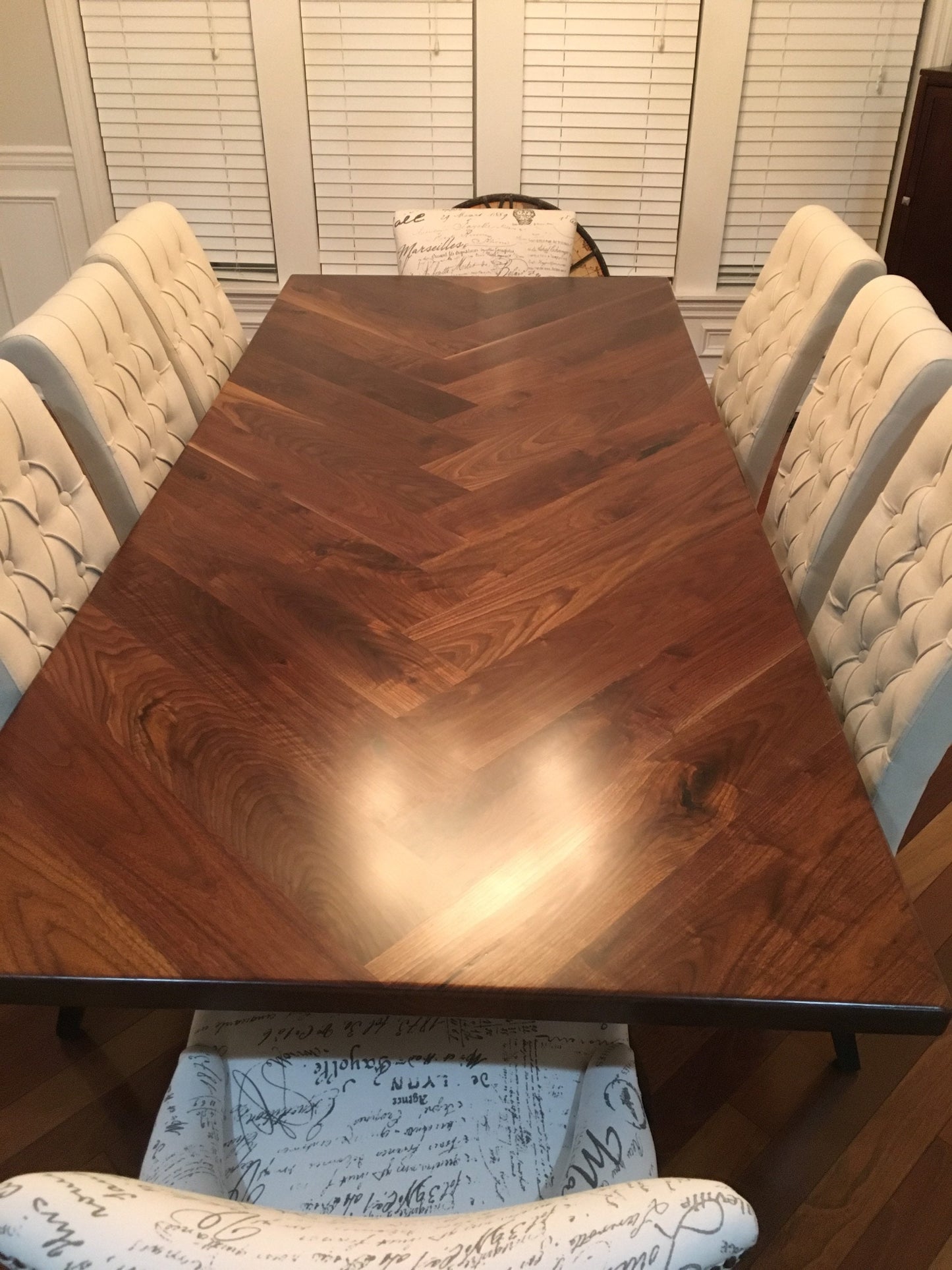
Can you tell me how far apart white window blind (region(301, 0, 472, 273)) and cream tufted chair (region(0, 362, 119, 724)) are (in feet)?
6.79

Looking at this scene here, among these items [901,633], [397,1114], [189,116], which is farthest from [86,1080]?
[189,116]

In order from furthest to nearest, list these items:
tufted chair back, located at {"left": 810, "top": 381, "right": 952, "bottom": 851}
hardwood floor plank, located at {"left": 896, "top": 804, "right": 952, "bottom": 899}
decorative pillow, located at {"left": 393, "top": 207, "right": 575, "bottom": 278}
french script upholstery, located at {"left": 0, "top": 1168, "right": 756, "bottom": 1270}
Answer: decorative pillow, located at {"left": 393, "top": 207, "right": 575, "bottom": 278}, hardwood floor plank, located at {"left": 896, "top": 804, "right": 952, "bottom": 899}, tufted chair back, located at {"left": 810, "top": 381, "right": 952, "bottom": 851}, french script upholstery, located at {"left": 0, "top": 1168, "right": 756, "bottom": 1270}

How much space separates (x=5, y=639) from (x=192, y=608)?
195 mm

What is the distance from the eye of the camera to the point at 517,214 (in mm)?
2334

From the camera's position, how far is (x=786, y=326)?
1741 millimetres

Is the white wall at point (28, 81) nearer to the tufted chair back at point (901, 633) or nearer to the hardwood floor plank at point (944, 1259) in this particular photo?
the tufted chair back at point (901, 633)

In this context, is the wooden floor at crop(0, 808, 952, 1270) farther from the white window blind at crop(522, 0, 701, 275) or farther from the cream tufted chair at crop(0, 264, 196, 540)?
the white window blind at crop(522, 0, 701, 275)

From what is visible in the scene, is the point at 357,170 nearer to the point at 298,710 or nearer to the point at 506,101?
the point at 506,101

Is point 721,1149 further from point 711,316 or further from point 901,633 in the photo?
point 711,316

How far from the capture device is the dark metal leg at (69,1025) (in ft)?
Result: 5.09

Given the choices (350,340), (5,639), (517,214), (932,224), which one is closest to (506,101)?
(517,214)

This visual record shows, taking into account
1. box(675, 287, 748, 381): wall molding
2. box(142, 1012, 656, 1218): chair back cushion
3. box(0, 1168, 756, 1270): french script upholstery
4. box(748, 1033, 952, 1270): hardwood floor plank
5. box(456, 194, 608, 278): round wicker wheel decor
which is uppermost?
box(0, 1168, 756, 1270): french script upholstery

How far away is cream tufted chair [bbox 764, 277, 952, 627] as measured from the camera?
128 cm

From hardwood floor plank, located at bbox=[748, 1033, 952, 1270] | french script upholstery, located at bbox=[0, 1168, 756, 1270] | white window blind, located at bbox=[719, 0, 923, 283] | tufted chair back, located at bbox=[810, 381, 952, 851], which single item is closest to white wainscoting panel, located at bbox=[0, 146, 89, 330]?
white window blind, located at bbox=[719, 0, 923, 283]
